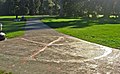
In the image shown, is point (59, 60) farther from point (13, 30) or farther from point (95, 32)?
point (13, 30)

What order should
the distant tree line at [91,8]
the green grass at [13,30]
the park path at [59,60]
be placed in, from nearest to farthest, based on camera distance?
the park path at [59,60] < the green grass at [13,30] < the distant tree line at [91,8]

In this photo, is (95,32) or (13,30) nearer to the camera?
(95,32)

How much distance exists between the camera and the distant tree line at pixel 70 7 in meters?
54.1

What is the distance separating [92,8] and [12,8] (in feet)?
87.2

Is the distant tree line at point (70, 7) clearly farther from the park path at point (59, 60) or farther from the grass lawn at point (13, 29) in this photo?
the park path at point (59, 60)

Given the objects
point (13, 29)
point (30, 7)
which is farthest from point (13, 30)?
point (30, 7)

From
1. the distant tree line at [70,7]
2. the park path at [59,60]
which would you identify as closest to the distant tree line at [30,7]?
the distant tree line at [70,7]

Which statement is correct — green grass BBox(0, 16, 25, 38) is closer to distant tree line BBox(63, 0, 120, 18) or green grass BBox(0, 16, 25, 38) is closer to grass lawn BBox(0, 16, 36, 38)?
grass lawn BBox(0, 16, 36, 38)

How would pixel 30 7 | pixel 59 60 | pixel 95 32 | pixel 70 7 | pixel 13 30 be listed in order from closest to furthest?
1. pixel 59 60
2. pixel 95 32
3. pixel 13 30
4. pixel 70 7
5. pixel 30 7

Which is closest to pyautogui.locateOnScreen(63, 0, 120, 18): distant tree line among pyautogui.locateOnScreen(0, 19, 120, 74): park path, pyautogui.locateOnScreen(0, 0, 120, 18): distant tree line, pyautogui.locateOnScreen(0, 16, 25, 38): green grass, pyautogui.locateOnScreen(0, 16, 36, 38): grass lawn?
pyautogui.locateOnScreen(0, 0, 120, 18): distant tree line

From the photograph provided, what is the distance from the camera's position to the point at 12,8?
71312 millimetres

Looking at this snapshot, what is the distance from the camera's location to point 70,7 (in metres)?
60.2

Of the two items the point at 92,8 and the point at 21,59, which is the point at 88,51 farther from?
the point at 92,8

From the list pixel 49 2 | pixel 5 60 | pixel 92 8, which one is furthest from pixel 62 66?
pixel 49 2
